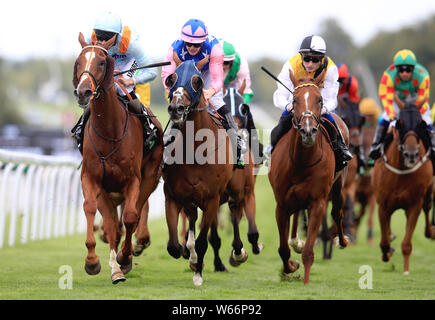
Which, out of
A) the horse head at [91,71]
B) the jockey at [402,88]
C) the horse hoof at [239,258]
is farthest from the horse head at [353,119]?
the horse head at [91,71]

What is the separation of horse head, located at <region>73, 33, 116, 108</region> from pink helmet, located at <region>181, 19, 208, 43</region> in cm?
93

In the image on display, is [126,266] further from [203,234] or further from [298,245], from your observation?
[298,245]

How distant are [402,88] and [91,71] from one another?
5.45m

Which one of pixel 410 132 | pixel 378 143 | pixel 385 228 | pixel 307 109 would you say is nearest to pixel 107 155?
pixel 307 109

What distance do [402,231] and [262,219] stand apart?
3669 mm

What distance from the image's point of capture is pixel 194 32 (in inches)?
350

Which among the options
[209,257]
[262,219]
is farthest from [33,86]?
[209,257]

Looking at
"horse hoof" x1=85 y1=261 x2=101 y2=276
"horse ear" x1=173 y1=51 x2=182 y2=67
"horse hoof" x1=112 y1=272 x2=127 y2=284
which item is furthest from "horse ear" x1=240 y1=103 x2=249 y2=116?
"horse hoof" x1=85 y1=261 x2=101 y2=276

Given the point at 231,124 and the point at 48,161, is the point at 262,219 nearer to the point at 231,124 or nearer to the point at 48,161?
the point at 48,161

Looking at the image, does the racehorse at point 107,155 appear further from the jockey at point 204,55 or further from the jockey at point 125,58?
the jockey at point 204,55

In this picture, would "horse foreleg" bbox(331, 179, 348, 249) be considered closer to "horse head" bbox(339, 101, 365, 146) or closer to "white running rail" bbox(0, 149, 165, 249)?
"horse head" bbox(339, 101, 365, 146)

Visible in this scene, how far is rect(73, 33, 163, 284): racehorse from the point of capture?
7.97m

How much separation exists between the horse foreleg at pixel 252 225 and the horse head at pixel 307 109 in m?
2.35

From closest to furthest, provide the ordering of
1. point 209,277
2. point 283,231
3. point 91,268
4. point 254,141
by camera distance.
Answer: point 91,268 → point 283,231 → point 209,277 → point 254,141
